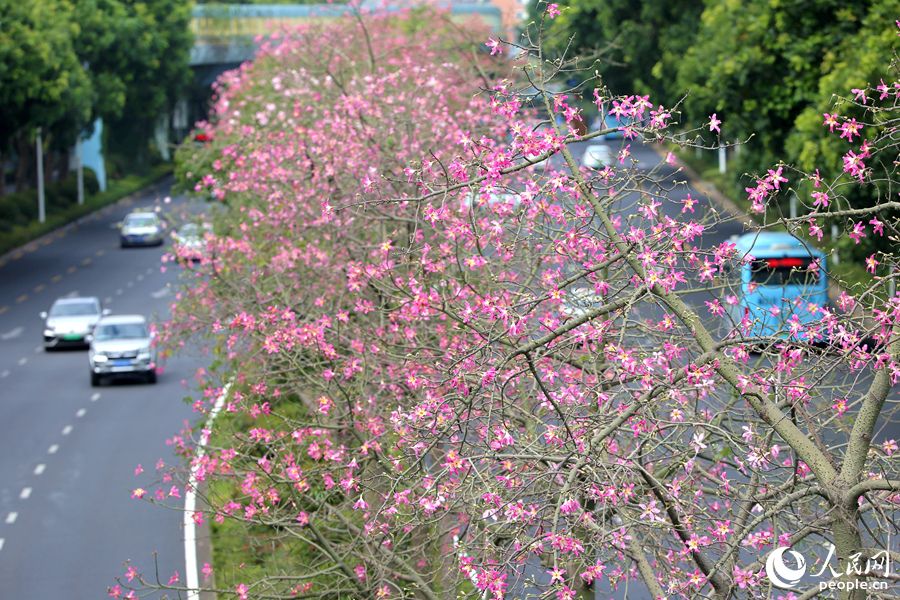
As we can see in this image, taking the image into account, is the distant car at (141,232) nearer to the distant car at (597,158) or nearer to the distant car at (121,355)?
the distant car at (121,355)

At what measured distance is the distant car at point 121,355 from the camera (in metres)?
34.8

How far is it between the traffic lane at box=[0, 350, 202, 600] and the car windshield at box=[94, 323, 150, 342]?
359cm

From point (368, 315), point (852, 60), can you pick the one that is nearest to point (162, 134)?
point (852, 60)

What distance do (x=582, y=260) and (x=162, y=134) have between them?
76.4 m

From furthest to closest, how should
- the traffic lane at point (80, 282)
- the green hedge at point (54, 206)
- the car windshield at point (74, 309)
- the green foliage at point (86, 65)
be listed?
1. the green hedge at point (54, 206)
2. the green foliage at point (86, 65)
3. the traffic lane at point (80, 282)
4. the car windshield at point (74, 309)

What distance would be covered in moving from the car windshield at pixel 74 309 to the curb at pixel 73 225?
15.2 meters

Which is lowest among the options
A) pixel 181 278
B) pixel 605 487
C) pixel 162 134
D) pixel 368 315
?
pixel 162 134

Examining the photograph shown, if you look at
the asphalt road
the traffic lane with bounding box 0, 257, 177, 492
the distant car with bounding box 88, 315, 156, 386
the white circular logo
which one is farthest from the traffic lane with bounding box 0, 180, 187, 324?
the white circular logo

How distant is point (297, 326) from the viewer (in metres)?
15.7

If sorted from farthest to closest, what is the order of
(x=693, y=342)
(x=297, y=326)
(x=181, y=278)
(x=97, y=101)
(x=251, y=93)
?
(x=97, y=101) → (x=251, y=93) → (x=181, y=278) → (x=297, y=326) → (x=693, y=342)

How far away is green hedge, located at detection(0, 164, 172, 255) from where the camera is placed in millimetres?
59188

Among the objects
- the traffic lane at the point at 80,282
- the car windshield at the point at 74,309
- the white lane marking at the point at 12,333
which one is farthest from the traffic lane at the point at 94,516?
the white lane marking at the point at 12,333

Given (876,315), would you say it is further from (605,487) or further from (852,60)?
(852,60)

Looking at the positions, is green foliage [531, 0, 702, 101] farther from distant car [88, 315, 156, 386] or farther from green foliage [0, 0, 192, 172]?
distant car [88, 315, 156, 386]
